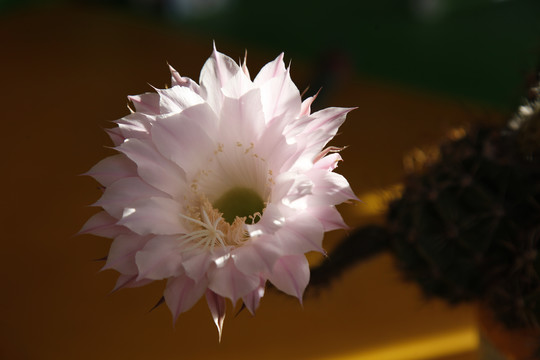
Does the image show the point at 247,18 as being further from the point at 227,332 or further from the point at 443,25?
the point at 227,332

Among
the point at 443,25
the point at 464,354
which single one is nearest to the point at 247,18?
the point at 443,25

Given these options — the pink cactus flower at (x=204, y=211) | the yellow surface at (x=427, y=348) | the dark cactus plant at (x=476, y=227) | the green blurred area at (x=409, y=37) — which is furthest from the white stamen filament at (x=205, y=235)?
the green blurred area at (x=409, y=37)

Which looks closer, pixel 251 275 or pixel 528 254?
pixel 251 275

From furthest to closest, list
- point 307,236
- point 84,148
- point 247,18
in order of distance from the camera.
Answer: point 247,18, point 84,148, point 307,236

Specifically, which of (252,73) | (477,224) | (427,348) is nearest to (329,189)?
(477,224)

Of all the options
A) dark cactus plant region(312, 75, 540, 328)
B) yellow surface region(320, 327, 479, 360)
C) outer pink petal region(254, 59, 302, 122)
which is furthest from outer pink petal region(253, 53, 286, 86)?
yellow surface region(320, 327, 479, 360)

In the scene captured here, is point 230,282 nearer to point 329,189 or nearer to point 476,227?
point 329,189

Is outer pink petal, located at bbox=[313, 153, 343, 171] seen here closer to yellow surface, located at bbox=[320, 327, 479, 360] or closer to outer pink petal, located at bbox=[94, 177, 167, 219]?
outer pink petal, located at bbox=[94, 177, 167, 219]
